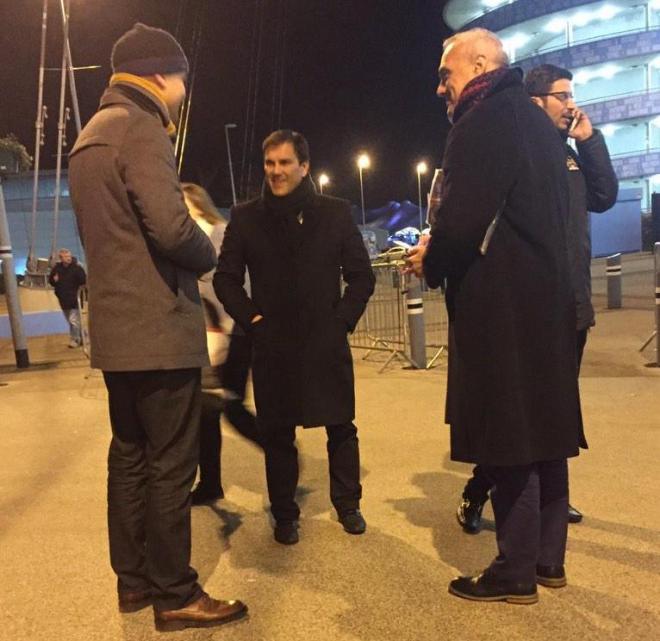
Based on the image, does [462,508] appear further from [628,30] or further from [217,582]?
[628,30]

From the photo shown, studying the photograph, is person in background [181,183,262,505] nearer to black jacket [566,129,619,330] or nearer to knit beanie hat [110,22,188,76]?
knit beanie hat [110,22,188,76]

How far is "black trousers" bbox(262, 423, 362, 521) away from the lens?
11.9 feet

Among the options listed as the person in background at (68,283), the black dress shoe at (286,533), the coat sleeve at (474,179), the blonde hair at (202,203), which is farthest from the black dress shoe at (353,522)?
the person in background at (68,283)

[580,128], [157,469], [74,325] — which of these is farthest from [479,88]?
[74,325]

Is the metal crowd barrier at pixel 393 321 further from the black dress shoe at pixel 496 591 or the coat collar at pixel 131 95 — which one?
the coat collar at pixel 131 95

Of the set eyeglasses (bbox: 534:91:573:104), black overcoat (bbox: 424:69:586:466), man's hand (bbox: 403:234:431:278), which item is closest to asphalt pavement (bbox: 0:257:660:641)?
black overcoat (bbox: 424:69:586:466)

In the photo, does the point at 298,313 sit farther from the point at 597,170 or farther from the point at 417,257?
the point at 597,170

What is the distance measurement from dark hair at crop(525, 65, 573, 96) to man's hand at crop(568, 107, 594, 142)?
0.19 m

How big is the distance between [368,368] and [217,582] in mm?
5892

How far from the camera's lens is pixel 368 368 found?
8.95m

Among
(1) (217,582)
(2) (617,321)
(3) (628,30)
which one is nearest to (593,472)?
(1) (217,582)

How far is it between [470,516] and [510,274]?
1.53 m

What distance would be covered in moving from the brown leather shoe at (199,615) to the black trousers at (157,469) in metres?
0.03

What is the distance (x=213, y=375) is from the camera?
13.3ft
